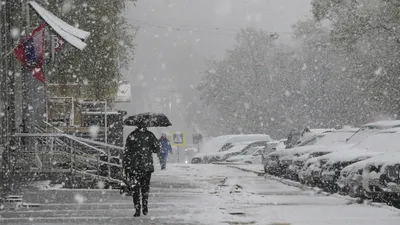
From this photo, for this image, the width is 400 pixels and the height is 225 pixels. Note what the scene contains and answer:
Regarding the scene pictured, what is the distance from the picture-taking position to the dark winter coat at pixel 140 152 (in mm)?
11750

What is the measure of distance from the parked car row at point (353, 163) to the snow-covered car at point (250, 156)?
1297 centimetres

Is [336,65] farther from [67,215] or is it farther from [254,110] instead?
[67,215]

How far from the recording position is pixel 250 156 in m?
37.3

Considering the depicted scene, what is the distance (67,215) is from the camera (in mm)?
11828

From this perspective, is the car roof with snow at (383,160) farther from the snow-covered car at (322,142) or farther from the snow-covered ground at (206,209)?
the snow-covered car at (322,142)

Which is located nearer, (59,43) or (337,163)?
(337,163)

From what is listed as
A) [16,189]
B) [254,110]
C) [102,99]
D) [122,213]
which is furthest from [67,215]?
[254,110]

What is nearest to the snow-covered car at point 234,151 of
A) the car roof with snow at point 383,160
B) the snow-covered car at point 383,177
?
the car roof with snow at point 383,160

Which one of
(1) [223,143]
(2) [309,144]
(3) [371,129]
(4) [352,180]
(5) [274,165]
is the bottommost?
(4) [352,180]

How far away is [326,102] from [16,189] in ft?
151

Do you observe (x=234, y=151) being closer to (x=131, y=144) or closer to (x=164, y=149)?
(x=164, y=149)

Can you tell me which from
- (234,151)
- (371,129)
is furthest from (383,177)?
(234,151)

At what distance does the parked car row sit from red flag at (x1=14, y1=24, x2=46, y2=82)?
7137 millimetres

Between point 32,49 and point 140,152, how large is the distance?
202 inches
